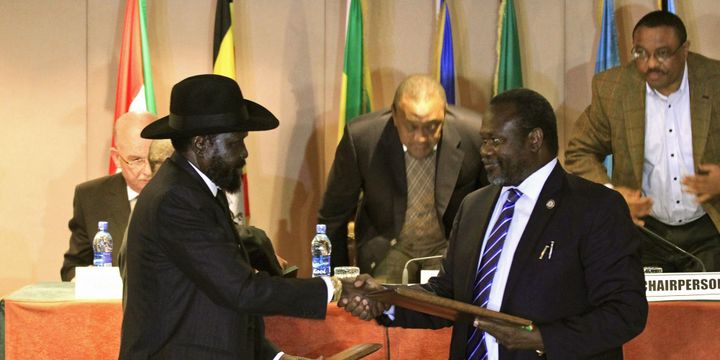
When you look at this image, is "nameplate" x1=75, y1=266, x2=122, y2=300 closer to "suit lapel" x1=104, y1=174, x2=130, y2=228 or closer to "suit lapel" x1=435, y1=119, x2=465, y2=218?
"suit lapel" x1=104, y1=174, x2=130, y2=228

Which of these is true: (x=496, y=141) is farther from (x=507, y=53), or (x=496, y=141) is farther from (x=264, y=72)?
(x=264, y=72)

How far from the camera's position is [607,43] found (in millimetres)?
6664

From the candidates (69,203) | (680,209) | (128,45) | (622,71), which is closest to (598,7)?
(622,71)

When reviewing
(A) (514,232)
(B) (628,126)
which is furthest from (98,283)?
(B) (628,126)

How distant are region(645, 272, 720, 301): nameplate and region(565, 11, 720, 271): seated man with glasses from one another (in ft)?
2.58

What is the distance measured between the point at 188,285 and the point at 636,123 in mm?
2808

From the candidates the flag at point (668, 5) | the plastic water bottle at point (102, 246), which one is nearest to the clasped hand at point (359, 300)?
the plastic water bottle at point (102, 246)

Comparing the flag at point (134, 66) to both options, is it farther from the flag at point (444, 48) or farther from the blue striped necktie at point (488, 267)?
the blue striped necktie at point (488, 267)

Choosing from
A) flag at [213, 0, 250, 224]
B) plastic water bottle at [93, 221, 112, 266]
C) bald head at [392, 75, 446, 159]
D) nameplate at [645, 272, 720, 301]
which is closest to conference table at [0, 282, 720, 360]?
nameplate at [645, 272, 720, 301]

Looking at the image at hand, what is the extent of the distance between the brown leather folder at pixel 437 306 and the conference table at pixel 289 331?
0.97 m

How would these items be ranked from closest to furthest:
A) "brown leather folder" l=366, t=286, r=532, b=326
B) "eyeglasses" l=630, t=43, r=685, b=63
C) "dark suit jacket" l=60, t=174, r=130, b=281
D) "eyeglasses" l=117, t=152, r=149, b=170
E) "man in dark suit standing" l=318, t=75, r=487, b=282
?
"brown leather folder" l=366, t=286, r=532, b=326, "eyeglasses" l=630, t=43, r=685, b=63, "dark suit jacket" l=60, t=174, r=130, b=281, "eyeglasses" l=117, t=152, r=149, b=170, "man in dark suit standing" l=318, t=75, r=487, b=282

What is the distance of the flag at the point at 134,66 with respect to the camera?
6.49 metres

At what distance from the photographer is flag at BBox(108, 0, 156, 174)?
21.3ft

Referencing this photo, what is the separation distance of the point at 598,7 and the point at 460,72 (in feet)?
3.32
